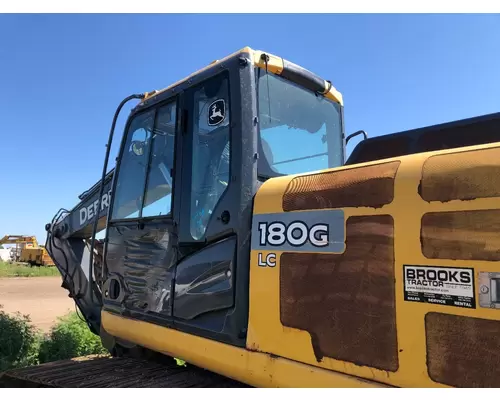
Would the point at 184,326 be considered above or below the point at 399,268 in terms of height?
below

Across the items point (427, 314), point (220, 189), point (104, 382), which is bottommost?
point (104, 382)

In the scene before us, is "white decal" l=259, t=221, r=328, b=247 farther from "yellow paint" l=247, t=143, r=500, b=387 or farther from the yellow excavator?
"yellow paint" l=247, t=143, r=500, b=387

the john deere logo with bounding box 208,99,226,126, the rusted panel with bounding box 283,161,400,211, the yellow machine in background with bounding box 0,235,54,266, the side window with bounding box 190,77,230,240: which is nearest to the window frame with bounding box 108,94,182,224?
the side window with bounding box 190,77,230,240

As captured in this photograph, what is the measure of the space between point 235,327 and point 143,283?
93 cm

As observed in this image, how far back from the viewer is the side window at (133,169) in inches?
126

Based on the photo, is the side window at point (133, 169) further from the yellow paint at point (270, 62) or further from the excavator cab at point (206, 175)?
the yellow paint at point (270, 62)

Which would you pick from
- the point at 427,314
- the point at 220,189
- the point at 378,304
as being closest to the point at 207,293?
the point at 220,189

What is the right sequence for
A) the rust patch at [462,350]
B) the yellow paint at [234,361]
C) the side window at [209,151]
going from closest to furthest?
the rust patch at [462,350] → the yellow paint at [234,361] → the side window at [209,151]

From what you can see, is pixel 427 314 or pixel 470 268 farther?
pixel 427 314

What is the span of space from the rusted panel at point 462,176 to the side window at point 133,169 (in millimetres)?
2060

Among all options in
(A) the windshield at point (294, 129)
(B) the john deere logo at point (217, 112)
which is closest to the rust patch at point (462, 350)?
(A) the windshield at point (294, 129)

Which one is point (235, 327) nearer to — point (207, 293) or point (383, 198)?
point (207, 293)

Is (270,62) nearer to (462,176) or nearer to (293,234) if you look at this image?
(293,234)

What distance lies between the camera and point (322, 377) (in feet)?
6.29
